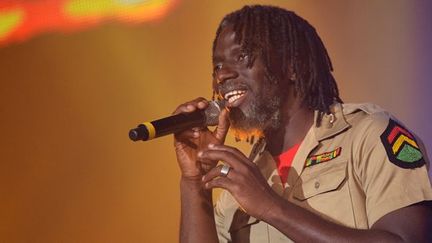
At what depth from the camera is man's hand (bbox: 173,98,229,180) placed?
2.11 metres

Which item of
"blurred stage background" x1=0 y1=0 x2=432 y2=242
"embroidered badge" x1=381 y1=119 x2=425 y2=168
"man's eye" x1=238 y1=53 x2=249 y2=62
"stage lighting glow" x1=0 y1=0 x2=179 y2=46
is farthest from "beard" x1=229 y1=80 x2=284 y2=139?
"stage lighting glow" x1=0 y1=0 x2=179 y2=46

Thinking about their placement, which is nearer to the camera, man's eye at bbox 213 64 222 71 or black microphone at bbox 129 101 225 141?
black microphone at bbox 129 101 225 141

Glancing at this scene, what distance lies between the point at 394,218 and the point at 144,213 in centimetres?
140

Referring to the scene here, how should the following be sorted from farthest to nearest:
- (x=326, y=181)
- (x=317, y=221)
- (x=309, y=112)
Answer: (x=309, y=112)
(x=326, y=181)
(x=317, y=221)

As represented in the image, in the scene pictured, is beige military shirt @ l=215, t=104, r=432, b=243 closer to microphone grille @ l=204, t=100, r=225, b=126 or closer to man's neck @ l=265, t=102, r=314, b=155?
man's neck @ l=265, t=102, r=314, b=155

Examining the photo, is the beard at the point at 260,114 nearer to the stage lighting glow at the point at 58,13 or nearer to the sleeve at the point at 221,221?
the sleeve at the point at 221,221

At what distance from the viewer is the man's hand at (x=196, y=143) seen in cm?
211

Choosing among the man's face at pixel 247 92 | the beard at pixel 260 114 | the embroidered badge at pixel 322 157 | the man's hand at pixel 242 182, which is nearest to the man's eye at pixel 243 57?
the man's face at pixel 247 92

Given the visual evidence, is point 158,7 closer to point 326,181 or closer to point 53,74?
point 53,74

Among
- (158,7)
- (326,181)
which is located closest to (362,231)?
(326,181)

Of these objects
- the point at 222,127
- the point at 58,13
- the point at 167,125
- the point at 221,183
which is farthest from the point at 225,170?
the point at 58,13

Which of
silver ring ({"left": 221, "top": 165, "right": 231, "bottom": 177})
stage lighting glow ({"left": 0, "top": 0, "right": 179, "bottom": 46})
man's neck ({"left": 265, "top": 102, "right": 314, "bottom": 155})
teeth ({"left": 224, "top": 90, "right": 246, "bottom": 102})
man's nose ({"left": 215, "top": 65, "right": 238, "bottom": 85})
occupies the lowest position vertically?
silver ring ({"left": 221, "top": 165, "right": 231, "bottom": 177})

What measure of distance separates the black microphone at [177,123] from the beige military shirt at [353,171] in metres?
0.27

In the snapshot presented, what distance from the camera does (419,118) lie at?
2744 millimetres
